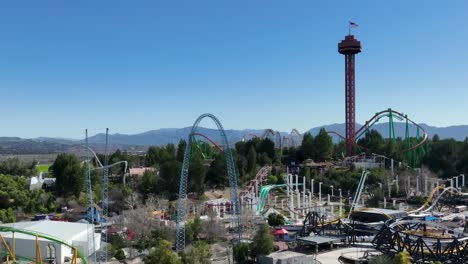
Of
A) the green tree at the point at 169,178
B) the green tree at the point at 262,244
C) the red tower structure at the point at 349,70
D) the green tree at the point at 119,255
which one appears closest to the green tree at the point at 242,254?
the green tree at the point at 262,244

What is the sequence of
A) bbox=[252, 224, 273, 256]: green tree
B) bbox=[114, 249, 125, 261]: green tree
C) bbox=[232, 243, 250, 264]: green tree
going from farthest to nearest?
1. bbox=[114, 249, 125, 261]: green tree
2. bbox=[252, 224, 273, 256]: green tree
3. bbox=[232, 243, 250, 264]: green tree

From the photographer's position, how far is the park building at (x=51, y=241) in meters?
31.8

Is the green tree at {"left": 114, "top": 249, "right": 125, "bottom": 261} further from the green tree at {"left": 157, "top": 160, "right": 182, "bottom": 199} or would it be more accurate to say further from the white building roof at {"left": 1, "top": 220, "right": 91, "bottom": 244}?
the green tree at {"left": 157, "top": 160, "right": 182, "bottom": 199}

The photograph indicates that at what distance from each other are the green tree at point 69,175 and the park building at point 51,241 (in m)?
14.8

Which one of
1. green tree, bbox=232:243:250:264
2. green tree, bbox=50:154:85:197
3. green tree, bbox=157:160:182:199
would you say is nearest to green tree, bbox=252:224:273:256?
green tree, bbox=232:243:250:264

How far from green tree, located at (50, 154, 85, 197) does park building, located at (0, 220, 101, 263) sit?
581 inches

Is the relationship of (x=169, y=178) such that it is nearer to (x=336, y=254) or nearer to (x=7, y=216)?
(x=7, y=216)

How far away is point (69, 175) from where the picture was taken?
52.2m

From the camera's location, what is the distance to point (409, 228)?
33750 millimetres

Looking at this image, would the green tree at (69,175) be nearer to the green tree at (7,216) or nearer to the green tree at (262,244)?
the green tree at (7,216)

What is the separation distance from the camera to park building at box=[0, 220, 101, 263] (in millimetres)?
31812

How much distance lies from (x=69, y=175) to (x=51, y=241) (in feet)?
70.6

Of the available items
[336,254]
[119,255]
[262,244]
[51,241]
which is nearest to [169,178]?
[119,255]

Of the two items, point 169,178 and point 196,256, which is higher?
point 169,178
